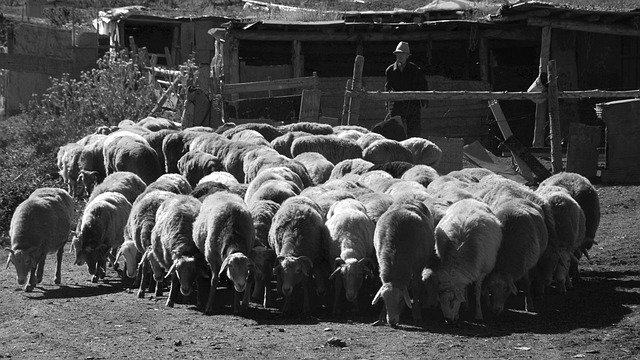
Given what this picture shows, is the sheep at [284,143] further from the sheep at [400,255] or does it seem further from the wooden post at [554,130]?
the sheep at [400,255]

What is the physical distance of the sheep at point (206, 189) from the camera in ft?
41.8

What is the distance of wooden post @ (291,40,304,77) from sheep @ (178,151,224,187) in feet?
28.7

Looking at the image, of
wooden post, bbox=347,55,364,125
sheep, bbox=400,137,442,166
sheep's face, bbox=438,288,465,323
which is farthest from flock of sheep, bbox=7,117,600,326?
wooden post, bbox=347,55,364,125

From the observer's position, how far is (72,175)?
1741cm

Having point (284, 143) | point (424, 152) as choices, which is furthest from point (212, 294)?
point (424, 152)

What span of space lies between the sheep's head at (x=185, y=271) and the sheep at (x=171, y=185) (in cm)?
205

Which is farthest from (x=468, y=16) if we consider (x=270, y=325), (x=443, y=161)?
(x=270, y=325)

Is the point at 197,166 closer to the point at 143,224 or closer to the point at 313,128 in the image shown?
the point at 313,128

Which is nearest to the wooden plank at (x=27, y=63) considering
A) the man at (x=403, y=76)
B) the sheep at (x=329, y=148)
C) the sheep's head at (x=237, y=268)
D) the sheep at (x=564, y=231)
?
the man at (x=403, y=76)

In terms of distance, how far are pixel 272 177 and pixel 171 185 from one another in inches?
52.4

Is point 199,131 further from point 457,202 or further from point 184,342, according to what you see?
point 184,342

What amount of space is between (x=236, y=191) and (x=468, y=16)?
12.8m

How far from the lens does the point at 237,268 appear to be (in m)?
10.8

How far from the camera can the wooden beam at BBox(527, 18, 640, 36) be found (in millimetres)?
22375
